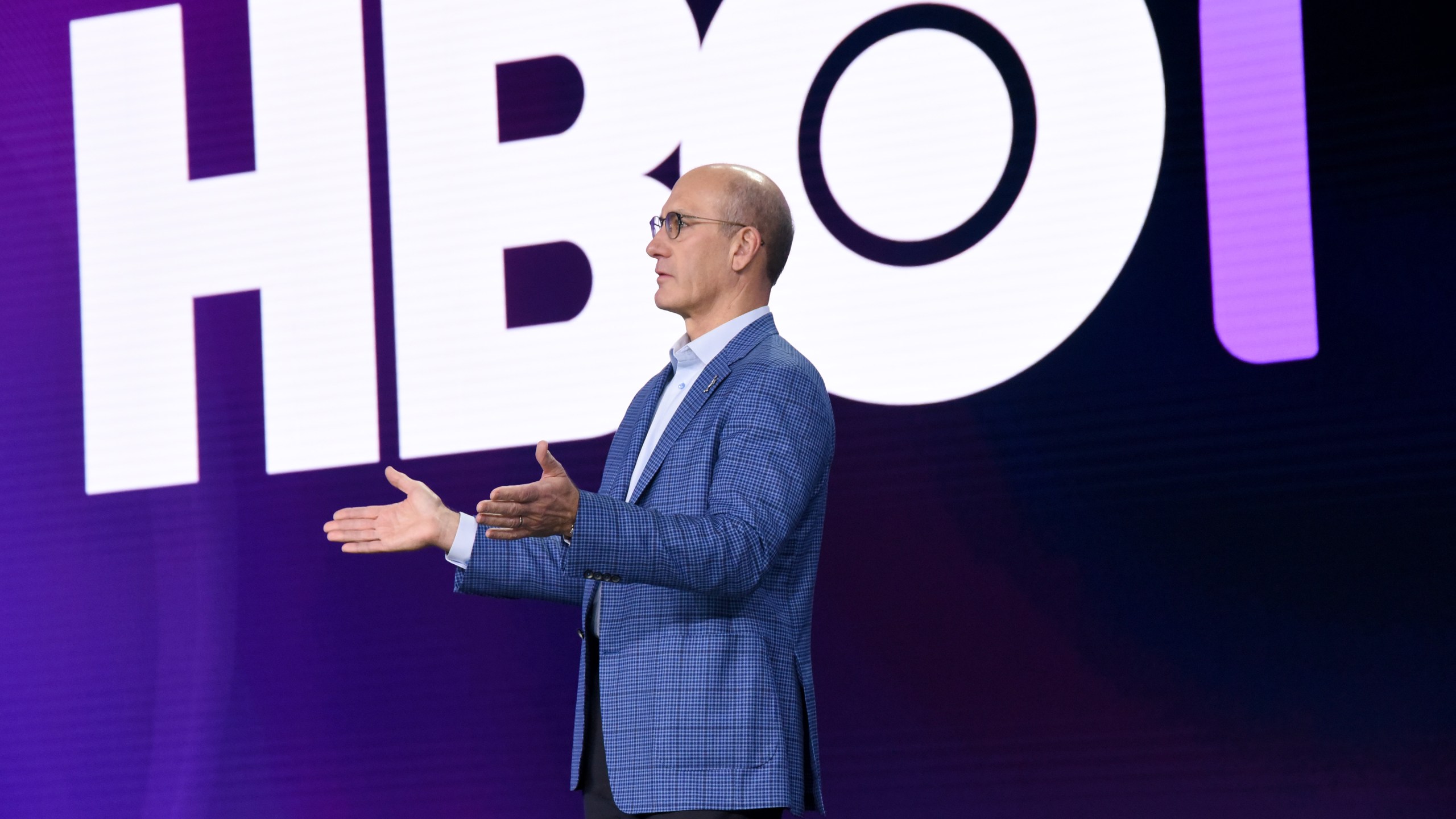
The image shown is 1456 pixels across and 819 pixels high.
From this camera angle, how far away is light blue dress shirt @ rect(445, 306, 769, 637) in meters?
1.95

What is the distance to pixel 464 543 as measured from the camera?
73.2 inches

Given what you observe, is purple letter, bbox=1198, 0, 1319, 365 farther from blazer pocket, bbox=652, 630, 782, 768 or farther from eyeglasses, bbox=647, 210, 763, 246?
blazer pocket, bbox=652, 630, 782, 768

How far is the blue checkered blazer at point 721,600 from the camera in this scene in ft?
5.59

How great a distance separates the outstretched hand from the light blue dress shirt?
34 centimetres

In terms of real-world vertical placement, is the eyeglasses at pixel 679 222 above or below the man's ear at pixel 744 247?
above

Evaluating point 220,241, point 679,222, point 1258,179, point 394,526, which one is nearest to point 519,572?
point 394,526

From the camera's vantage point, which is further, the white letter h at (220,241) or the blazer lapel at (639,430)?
the white letter h at (220,241)

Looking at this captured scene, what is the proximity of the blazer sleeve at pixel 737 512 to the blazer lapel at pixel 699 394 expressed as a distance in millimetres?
69

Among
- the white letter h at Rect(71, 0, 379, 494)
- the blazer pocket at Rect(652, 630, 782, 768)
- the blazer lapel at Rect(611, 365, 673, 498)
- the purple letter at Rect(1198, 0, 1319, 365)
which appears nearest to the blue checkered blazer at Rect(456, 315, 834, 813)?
the blazer pocket at Rect(652, 630, 782, 768)

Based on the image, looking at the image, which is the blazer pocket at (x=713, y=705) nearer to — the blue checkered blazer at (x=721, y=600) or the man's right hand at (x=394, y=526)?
the blue checkered blazer at (x=721, y=600)

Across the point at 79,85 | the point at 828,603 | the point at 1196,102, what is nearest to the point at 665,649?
the point at 828,603

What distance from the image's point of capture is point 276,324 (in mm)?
3547

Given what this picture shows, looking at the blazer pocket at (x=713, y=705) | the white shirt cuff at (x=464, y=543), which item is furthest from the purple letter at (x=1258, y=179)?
the white shirt cuff at (x=464, y=543)

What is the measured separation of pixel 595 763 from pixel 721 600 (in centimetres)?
27
